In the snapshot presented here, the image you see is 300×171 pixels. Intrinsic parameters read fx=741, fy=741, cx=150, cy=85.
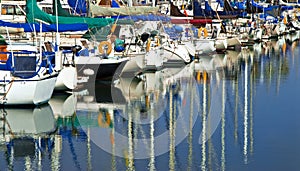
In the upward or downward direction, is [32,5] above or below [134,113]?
above

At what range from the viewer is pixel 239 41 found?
4791 centimetres

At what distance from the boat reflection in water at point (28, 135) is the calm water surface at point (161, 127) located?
0.02 meters

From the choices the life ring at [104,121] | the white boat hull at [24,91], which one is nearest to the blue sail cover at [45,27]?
the white boat hull at [24,91]

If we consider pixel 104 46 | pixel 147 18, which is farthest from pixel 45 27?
pixel 147 18

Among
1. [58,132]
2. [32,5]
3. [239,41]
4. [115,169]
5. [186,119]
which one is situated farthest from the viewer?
[239,41]

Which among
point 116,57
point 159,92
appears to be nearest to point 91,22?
point 116,57

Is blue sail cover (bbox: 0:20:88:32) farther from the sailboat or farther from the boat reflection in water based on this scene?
the boat reflection in water

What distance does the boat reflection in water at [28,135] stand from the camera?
1562 cm

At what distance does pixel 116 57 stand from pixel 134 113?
5971 mm

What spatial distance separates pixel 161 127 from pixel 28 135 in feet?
11.8

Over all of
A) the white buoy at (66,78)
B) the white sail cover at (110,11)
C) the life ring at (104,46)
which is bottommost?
the white buoy at (66,78)

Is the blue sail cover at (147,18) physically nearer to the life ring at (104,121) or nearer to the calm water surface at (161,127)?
the calm water surface at (161,127)

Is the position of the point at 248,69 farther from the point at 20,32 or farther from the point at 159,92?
the point at 20,32

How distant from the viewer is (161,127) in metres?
19.6
